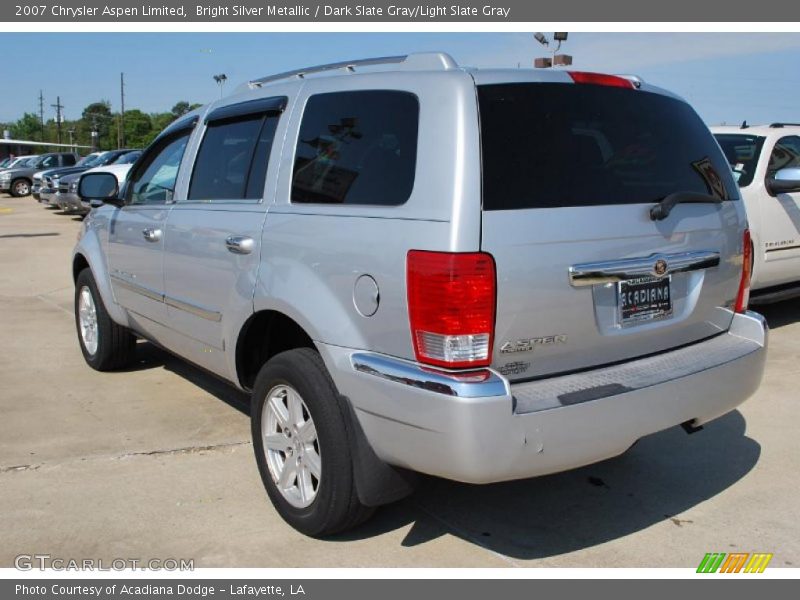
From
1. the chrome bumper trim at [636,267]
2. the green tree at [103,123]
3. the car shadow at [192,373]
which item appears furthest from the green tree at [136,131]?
the chrome bumper trim at [636,267]

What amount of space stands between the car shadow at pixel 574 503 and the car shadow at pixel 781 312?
358cm

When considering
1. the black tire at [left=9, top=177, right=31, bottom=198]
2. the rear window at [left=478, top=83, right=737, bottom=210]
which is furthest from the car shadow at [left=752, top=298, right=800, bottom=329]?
the black tire at [left=9, top=177, right=31, bottom=198]

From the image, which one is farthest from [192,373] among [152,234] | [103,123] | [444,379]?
[103,123]

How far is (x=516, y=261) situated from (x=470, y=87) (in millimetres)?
680

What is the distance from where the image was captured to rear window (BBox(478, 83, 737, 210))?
289cm

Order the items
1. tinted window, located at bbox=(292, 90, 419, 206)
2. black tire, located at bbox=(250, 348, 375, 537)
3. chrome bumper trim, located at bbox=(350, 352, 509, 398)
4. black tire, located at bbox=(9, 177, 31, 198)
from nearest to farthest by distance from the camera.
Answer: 1. chrome bumper trim, located at bbox=(350, 352, 509, 398)
2. tinted window, located at bbox=(292, 90, 419, 206)
3. black tire, located at bbox=(250, 348, 375, 537)
4. black tire, located at bbox=(9, 177, 31, 198)

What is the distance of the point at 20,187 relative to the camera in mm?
31469

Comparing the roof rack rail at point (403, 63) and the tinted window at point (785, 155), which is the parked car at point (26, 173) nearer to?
the tinted window at point (785, 155)

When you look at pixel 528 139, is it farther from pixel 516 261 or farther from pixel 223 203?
pixel 223 203

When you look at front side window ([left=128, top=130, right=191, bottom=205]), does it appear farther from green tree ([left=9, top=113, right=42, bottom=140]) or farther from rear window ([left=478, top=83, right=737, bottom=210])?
green tree ([left=9, top=113, right=42, bottom=140])

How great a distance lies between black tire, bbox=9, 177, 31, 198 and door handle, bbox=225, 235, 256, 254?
3114 centimetres

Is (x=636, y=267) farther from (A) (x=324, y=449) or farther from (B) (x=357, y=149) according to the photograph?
(A) (x=324, y=449)

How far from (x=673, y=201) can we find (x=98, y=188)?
4.00m
